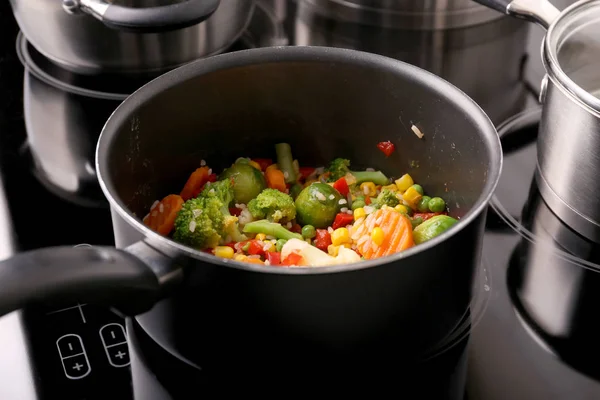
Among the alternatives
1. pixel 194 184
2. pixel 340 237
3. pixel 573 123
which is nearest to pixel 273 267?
pixel 340 237

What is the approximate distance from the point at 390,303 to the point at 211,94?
16.7 inches

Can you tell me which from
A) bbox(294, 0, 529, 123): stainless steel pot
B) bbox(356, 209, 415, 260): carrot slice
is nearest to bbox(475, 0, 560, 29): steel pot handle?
bbox(294, 0, 529, 123): stainless steel pot

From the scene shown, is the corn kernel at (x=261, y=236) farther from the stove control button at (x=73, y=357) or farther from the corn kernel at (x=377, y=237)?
the stove control button at (x=73, y=357)

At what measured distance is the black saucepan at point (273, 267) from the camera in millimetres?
844

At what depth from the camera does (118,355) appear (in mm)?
1033

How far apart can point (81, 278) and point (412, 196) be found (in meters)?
0.55

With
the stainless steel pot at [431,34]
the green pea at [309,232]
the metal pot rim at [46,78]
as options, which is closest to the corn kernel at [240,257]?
the green pea at [309,232]

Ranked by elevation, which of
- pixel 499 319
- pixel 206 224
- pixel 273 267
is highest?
pixel 273 267

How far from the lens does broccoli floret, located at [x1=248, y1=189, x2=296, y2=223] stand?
45.6 inches

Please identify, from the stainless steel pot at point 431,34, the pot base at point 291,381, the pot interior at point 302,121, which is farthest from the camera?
the stainless steel pot at point 431,34

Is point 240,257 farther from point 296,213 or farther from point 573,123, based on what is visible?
point 573,123

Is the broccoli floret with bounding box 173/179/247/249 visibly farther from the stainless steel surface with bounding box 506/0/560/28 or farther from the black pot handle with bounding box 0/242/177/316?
the stainless steel surface with bounding box 506/0/560/28

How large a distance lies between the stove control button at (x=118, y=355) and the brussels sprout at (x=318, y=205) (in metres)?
0.29

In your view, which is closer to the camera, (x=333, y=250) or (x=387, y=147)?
(x=333, y=250)
